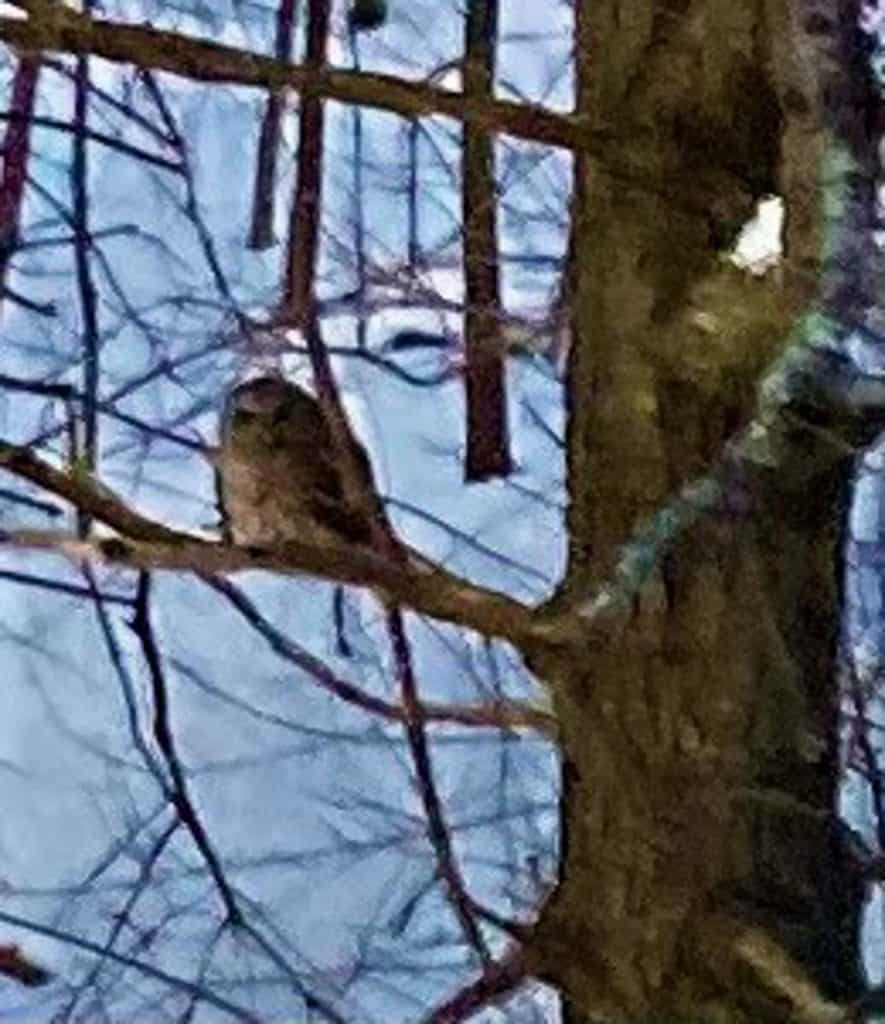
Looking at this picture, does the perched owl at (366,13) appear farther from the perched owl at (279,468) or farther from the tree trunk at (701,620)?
the tree trunk at (701,620)

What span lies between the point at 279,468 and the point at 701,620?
29 centimetres

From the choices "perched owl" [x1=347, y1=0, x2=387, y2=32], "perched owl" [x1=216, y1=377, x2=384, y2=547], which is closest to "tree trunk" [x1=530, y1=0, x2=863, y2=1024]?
"perched owl" [x1=216, y1=377, x2=384, y2=547]

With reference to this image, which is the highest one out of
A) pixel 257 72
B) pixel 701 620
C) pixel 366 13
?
pixel 366 13

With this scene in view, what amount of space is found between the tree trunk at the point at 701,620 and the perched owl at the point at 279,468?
8.0 inches

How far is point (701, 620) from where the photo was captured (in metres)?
0.67

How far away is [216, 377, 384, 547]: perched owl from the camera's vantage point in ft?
2.97

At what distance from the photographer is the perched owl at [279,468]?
90 centimetres

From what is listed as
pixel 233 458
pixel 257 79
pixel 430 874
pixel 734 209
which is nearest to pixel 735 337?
pixel 734 209

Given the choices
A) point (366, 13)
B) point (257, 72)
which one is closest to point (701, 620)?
point (257, 72)

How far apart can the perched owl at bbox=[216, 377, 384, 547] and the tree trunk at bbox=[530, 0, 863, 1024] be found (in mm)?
202

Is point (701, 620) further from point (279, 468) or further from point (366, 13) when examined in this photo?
point (366, 13)

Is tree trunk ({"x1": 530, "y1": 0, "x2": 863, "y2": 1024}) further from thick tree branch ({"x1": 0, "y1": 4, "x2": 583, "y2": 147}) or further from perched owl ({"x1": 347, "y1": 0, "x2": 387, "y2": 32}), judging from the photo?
perched owl ({"x1": 347, "y1": 0, "x2": 387, "y2": 32})

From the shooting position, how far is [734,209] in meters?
0.67

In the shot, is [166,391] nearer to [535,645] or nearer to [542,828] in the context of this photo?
[542,828]
